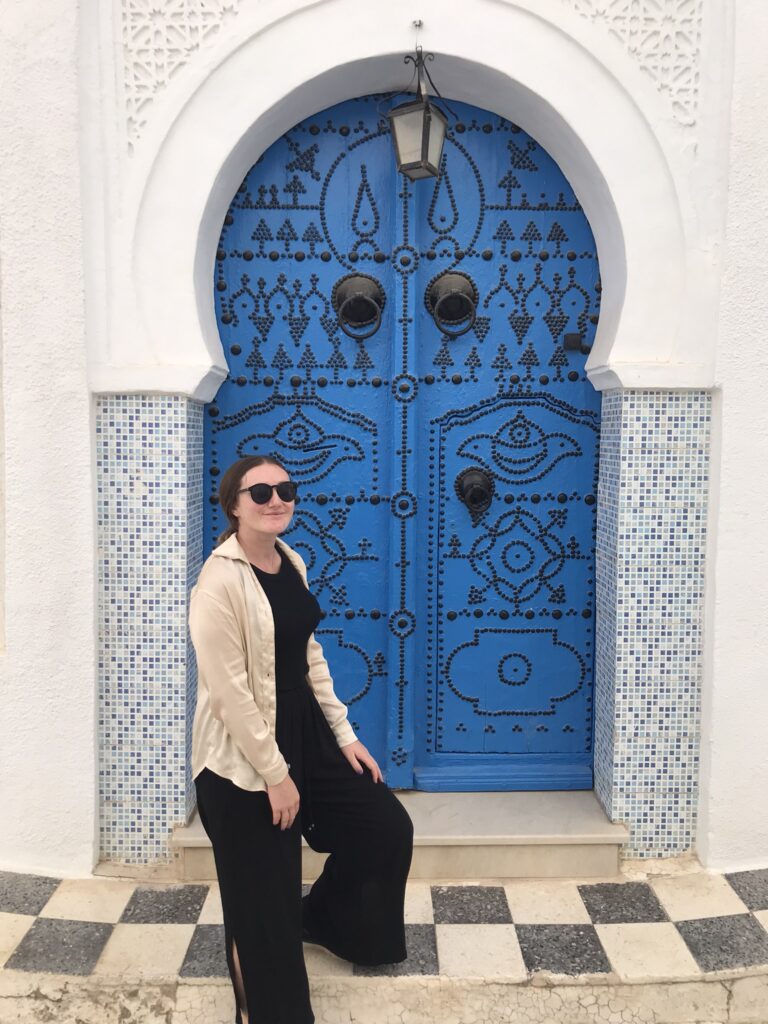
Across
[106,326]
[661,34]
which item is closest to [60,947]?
[106,326]

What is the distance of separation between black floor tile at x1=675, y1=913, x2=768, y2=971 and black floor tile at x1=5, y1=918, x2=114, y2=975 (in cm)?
182

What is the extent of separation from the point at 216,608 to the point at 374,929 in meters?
1.11

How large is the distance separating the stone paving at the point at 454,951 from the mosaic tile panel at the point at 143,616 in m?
0.24

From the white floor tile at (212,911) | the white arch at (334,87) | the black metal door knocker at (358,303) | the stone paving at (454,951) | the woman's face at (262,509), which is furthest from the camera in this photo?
the black metal door knocker at (358,303)

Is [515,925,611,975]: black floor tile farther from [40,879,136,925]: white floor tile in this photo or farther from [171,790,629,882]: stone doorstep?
[40,879,136,925]: white floor tile

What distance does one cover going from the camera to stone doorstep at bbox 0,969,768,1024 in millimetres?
2420

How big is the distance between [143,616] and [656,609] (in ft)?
5.99

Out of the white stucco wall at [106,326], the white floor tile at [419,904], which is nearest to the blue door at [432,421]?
the white stucco wall at [106,326]

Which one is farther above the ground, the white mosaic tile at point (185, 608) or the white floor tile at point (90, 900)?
the white mosaic tile at point (185, 608)

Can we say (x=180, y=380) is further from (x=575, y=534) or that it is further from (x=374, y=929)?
(x=374, y=929)

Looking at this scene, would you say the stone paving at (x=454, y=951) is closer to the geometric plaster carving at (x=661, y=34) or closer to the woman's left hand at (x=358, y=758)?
the woman's left hand at (x=358, y=758)

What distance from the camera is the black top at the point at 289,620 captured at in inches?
86.7

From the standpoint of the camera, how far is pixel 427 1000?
2469 mm

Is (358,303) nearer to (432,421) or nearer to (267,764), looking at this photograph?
(432,421)
